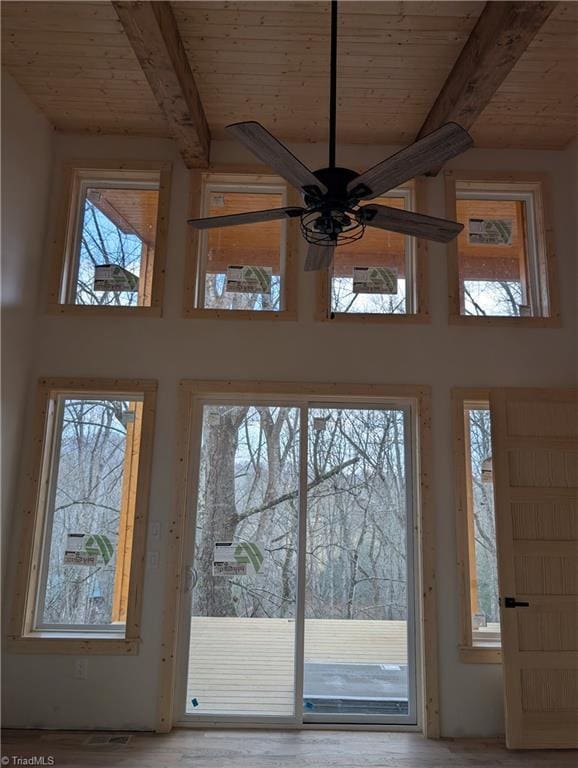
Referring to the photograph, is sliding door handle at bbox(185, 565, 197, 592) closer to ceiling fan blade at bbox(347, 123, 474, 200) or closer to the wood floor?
the wood floor

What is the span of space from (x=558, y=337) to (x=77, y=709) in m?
4.29

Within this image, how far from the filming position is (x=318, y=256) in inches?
112

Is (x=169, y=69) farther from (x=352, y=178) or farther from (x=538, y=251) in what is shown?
(x=538, y=251)

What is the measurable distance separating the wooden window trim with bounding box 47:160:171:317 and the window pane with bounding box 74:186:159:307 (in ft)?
0.24

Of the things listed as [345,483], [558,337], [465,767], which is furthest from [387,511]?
[558,337]

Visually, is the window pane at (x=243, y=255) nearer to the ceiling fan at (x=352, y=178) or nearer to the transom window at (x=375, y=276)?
the transom window at (x=375, y=276)

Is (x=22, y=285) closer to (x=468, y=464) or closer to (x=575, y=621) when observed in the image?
(x=468, y=464)

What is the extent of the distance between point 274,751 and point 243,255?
342 centimetres

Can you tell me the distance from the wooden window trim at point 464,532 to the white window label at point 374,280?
0.96m

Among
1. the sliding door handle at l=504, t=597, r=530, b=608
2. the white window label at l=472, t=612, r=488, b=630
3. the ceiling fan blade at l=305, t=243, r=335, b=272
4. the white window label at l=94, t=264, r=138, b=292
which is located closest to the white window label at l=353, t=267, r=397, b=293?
the ceiling fan blade at l=305, t=243, r=335, b=272

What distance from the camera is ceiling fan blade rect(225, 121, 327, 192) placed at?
78.7 inches

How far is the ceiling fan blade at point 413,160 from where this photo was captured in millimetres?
1953

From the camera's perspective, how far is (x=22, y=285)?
3.84 meters

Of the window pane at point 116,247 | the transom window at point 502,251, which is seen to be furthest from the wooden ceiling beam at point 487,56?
the window pane at point 116,247
